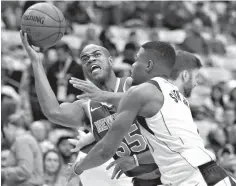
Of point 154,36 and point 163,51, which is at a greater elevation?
point 163,51

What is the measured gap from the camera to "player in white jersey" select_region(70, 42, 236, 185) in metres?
4.22

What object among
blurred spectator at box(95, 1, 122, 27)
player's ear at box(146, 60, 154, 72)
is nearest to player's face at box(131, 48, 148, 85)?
player's ear at box(146, 60, 154, 72)

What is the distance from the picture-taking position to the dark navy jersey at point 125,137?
536 cm

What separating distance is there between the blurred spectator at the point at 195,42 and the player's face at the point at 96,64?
742 centimetres

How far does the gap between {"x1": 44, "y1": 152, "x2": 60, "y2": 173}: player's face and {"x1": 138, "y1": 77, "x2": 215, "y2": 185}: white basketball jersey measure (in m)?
3.69

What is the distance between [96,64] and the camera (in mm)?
5723

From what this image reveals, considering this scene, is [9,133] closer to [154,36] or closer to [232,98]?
[232,98]

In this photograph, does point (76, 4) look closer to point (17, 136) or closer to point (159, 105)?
point (17, 136)

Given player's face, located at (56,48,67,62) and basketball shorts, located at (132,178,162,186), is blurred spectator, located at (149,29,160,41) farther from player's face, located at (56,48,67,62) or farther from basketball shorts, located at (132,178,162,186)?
basketball shorts, located at (132,178,162,186)

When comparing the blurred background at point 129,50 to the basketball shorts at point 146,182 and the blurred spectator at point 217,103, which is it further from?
the basketball shorts at point 146,182

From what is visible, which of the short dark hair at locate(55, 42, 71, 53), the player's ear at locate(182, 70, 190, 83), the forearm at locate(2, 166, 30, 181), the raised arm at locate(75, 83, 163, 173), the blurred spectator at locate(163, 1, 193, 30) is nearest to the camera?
the raised arm at locate(75, 83, 163, 173)

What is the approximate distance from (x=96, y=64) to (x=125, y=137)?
77 centimetres

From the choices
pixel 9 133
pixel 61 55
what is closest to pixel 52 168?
pixel 9 133

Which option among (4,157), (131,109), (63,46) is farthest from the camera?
(63,46)
